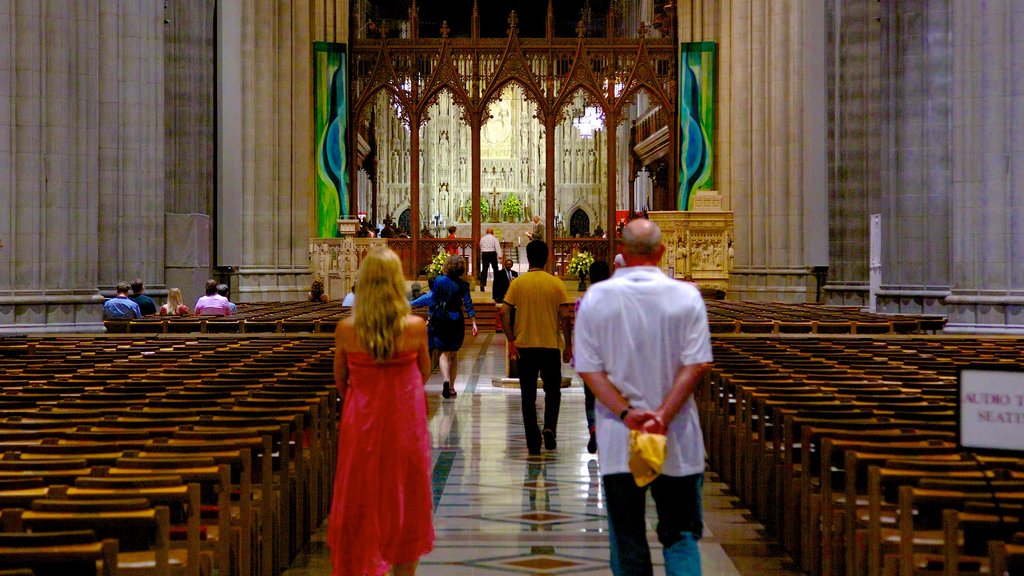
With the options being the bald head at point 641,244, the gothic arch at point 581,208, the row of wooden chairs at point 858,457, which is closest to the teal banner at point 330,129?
the gothic arch at point 581,208

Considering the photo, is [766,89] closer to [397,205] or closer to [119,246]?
[119,246]

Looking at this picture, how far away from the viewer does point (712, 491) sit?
9.25 m

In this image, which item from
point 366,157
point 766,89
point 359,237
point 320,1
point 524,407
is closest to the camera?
point 524,407

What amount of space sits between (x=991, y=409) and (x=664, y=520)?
131cm

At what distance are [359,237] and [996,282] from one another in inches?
Answer: 692

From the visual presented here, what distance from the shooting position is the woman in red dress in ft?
18.0

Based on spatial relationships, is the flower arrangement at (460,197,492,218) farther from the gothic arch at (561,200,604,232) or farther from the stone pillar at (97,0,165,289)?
the stone pillar at (97,0,165,289)

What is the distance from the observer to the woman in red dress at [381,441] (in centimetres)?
549

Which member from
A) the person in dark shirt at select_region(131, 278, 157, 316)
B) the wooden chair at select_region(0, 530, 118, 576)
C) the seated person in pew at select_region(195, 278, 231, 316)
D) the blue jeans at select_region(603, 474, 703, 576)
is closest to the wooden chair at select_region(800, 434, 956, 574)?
the blue jeans at select_region(603, 474, 703, 576)

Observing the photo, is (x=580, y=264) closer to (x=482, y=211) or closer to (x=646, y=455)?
(x=482, y=211)

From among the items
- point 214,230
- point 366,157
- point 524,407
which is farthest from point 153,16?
point 366,157

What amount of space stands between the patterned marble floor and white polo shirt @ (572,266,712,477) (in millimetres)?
1987

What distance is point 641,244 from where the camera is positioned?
4.89 metres

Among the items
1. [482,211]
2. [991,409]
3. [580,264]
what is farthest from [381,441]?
[482,211]
